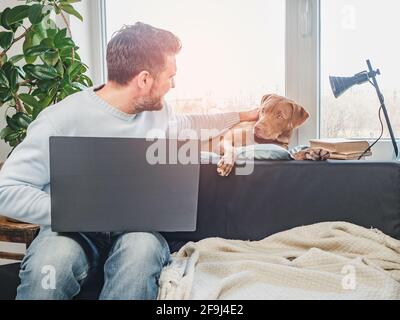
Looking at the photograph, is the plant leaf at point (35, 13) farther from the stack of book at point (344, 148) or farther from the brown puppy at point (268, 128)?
the stack of book at point (344, 148)

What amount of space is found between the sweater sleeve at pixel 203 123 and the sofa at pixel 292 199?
0.14 m

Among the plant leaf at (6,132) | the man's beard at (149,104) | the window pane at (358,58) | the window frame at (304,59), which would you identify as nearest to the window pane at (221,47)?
the window frame at (304,59)

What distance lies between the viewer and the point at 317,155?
1.25 metres

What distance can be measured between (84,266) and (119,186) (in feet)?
0.69

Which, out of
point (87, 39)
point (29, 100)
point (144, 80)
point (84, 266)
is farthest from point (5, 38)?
point (84, 266)

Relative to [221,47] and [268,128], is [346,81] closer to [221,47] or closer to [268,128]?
[268,128]

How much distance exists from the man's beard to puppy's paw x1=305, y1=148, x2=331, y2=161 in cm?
45

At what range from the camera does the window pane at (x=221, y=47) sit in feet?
5.08

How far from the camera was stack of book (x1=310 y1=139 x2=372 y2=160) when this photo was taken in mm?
1292

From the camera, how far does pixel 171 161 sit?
3.22 feet

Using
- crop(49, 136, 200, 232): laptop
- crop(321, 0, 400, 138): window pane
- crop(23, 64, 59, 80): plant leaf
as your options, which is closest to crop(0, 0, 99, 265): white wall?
crop(23, 64, 59, 80): plant leaf

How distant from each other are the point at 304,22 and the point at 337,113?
36 centimetres
